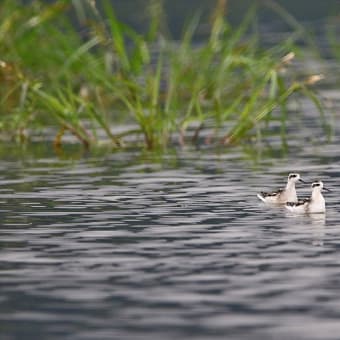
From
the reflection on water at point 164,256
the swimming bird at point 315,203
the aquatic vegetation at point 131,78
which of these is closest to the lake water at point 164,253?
the reflection on water at point 164,256

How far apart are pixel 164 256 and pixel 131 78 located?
10.1 m

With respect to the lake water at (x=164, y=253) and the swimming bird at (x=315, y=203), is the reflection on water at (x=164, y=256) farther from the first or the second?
the swimming bird at (x=315, y=203)

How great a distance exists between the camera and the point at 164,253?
15922mm

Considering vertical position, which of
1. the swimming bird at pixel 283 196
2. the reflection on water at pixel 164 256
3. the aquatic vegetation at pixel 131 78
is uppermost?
the aquatic vegetation at pixel 131 78

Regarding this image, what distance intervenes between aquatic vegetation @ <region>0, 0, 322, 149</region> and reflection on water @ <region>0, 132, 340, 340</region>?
1506 millimetres

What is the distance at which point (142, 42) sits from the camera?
24672 mm

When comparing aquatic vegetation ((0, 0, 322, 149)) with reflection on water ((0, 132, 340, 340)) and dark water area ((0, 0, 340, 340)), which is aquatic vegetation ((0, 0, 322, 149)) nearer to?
dark water area ((0, 0, 340, 340))

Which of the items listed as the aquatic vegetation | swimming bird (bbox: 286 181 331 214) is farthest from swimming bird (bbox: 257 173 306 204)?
the aquatic vegetation

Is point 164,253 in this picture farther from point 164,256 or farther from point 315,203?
point 315,203

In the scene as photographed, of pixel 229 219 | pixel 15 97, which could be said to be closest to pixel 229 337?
pixel 229 219

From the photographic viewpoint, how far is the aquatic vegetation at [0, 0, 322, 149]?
2456 cm

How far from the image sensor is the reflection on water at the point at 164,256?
12641 millimetres

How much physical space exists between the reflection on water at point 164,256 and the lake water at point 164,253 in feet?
0.05

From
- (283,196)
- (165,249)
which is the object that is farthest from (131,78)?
(165,249)
